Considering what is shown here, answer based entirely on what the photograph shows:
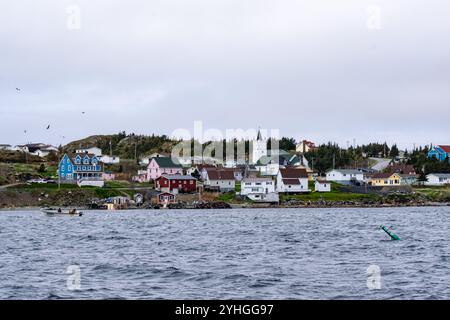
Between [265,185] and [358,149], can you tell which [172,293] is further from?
[358,149]

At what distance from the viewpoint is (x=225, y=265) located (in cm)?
2969

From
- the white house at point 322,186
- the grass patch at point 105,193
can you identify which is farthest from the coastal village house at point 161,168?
the white house at point 322,186

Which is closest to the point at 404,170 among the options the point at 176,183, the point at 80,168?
the point at 176,183

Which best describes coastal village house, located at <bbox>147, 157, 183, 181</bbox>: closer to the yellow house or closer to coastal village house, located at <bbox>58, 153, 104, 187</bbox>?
coastal village house, located at <bbox>58, 153, 104, 187</bbox>

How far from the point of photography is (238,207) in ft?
349

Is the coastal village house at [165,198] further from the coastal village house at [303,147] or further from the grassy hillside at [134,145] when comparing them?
the coastal village house at [303,147]

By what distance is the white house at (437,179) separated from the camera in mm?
135375

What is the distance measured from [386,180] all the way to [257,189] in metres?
32.0

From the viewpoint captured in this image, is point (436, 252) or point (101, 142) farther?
point (101, 142)

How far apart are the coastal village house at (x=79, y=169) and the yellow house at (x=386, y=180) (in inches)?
2084

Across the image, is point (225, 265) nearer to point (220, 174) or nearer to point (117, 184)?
point (220, 174)
